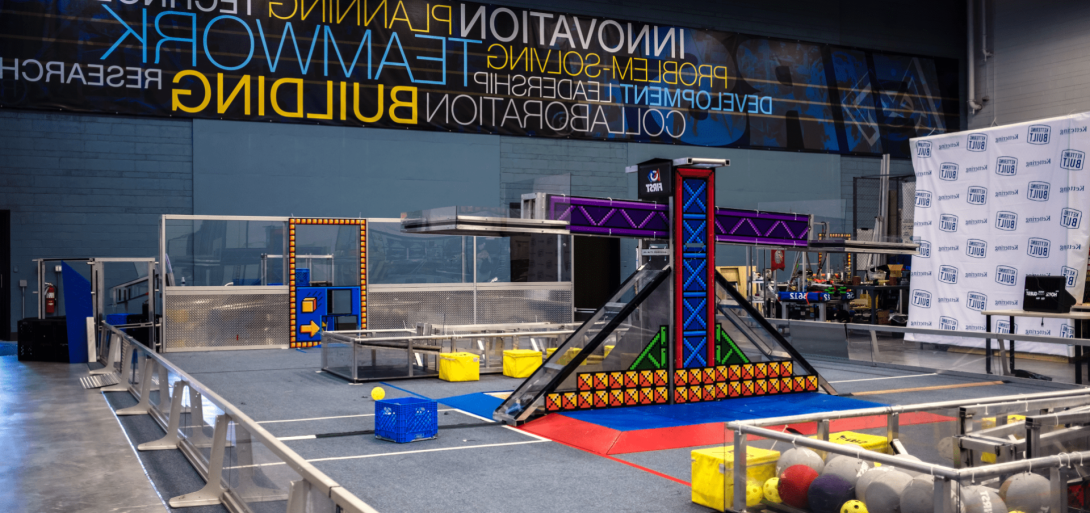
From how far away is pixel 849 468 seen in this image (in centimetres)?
462

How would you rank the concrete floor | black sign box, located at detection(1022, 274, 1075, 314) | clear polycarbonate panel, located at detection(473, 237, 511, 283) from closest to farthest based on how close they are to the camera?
1. the concrete floor
2. black sign box, located at detection(1022, 274, 1075, 314)
3. clear polycarbonate panel, located at detection(473, 237, 511, 283)

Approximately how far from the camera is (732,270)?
65.7ft

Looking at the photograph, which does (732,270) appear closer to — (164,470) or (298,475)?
(164,470)

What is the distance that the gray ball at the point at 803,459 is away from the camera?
480 cm

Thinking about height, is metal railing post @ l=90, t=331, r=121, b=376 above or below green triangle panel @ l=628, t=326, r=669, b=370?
below

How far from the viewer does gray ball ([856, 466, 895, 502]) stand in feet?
14.5

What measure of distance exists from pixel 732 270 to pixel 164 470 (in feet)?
50.2

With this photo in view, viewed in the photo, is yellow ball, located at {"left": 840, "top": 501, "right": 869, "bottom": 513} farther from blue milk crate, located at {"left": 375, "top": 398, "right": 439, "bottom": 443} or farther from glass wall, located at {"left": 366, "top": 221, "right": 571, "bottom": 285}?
glass wall, located at {"left": 366, "top": 221, "right": 571, "bottom": 285}

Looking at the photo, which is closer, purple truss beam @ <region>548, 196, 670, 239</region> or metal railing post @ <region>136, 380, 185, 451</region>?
metal railing post @ <region>136, 380, 185, 451</region>

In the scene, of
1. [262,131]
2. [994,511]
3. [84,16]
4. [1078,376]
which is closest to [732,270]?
[1078,376]

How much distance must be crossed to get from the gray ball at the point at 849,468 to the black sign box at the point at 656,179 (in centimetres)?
474

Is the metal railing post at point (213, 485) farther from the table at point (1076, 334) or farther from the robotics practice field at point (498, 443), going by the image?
the table at point (1076, 334)

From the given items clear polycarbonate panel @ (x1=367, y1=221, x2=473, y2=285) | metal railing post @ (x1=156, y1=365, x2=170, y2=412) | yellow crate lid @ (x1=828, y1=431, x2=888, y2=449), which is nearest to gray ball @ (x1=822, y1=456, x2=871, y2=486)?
yellow crate lid @ (x1=828, y1=431, x2=888, y2=449)

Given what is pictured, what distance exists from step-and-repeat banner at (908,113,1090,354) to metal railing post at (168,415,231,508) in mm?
10449
